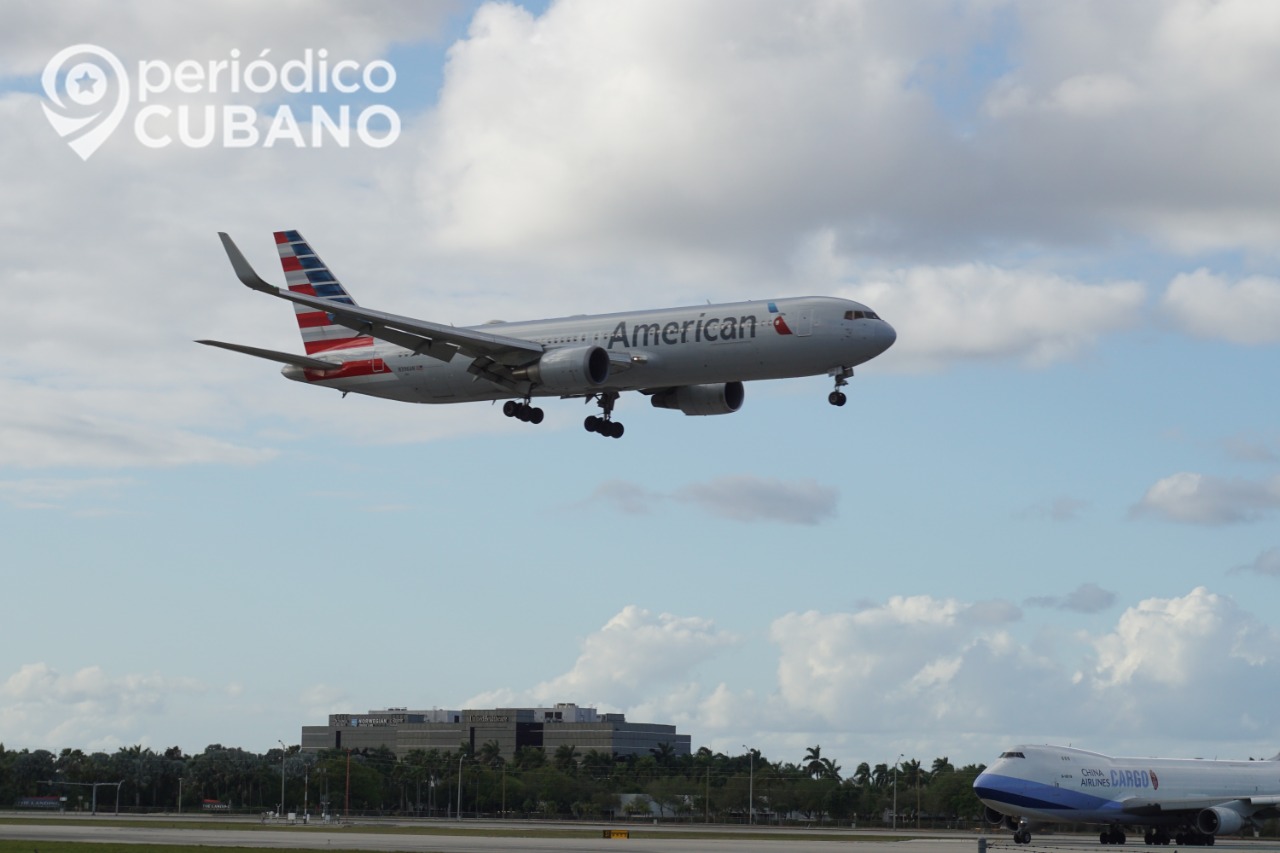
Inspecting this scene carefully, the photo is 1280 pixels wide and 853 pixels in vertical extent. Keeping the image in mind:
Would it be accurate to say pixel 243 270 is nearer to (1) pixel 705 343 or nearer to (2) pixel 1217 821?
(1) pixel 705 343

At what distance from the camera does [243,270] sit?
60.3 m

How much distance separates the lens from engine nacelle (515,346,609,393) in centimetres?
6581

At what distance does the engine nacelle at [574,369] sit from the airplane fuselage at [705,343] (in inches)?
23.5

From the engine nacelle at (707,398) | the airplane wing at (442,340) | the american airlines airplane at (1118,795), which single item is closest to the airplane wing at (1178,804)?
the american airlines airplane at (1118,795)

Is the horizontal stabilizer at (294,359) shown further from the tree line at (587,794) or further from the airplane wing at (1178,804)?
the tree line at (587,794)

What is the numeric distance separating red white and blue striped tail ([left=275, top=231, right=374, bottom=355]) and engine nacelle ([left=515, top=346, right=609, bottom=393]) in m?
16.1

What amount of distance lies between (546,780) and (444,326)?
120 m

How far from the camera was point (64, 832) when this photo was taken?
77.6 metres

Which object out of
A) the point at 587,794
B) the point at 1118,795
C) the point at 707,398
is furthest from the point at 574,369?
the point at 587,794

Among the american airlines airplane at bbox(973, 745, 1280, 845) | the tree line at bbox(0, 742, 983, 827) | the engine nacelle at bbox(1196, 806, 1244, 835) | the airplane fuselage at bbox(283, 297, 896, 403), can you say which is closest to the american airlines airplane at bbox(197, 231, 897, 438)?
the airplane fuselage at bbox(283, 297, 896, 403)

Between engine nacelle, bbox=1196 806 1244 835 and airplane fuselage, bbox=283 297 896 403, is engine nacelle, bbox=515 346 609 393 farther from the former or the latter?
engine nacelle, bbox=1196 806 1244 835

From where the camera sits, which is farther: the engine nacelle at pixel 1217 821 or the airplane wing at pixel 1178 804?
the engine nacelle at pixel 1217 821

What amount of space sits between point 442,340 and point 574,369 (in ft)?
20.0

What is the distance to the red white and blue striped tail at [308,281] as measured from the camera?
258 ft
